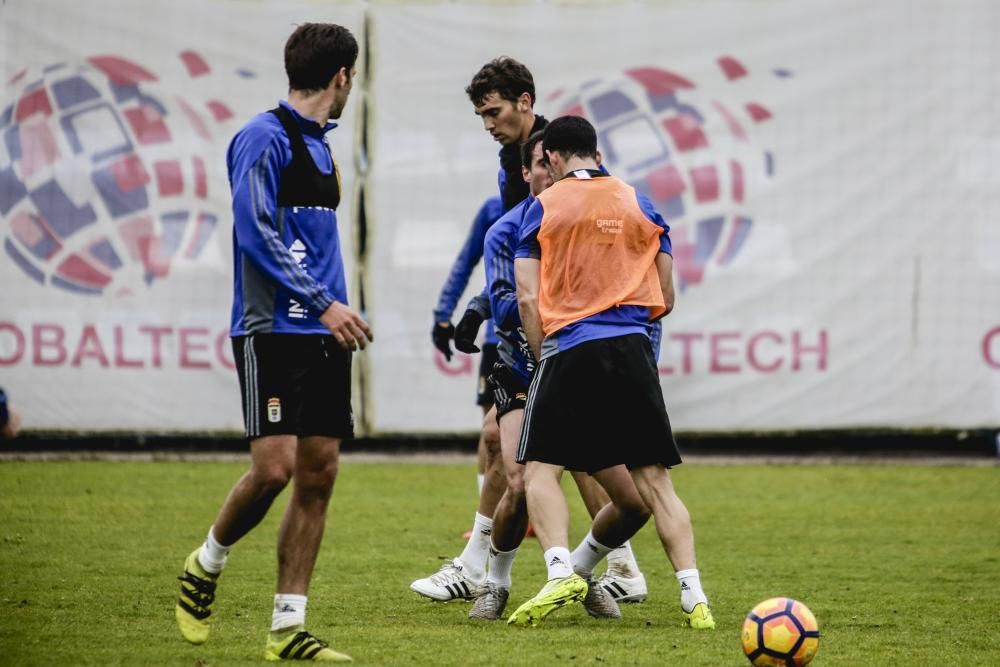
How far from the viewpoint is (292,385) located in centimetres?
577

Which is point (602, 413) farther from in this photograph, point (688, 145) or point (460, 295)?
point (688, 145)

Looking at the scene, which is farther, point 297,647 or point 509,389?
point 509,389

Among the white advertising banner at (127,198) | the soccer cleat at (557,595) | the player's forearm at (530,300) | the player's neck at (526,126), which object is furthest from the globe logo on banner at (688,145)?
the soccer cleat at (557,595)

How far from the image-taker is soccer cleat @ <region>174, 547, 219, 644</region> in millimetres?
5973

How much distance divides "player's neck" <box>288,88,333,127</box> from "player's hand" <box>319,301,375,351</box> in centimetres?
74

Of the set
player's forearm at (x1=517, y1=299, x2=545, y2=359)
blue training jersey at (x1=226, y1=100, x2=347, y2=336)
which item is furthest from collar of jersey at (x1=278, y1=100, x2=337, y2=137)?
player's forearm at (x1=517, y1=299, x2=545, y2=359)

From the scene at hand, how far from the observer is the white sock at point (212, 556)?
594 cm

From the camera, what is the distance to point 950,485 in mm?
14117

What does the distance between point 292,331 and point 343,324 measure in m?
0.25

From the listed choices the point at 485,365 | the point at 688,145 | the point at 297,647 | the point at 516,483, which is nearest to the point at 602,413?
the point at 516,483

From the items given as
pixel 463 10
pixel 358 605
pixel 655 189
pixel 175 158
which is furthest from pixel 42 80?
pixel 358 605

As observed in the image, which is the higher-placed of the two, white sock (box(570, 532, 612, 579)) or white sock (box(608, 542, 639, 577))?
white sock (box(570, 532, 612, 579))

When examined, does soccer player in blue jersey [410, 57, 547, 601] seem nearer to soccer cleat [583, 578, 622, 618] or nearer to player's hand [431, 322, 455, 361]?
soccer cleat [583, 578, 622, 618]

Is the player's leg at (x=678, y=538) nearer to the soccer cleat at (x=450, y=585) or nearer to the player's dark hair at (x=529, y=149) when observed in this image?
the soccer cleat at (x=450, y=585)
